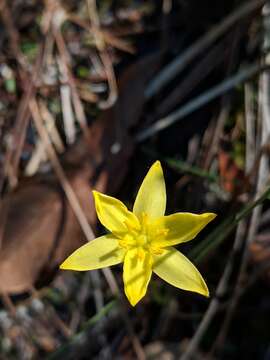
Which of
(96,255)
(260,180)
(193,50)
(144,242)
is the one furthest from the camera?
(193,50)

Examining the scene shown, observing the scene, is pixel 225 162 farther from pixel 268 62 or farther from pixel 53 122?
pixel 53 122

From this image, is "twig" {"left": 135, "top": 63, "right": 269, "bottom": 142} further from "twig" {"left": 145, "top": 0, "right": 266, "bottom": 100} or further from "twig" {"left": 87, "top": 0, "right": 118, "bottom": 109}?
"twig" {"left": 87, "top": 0, "right": 118, "bottom": 109}

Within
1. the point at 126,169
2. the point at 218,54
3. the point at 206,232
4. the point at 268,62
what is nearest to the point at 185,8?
the point at 218,54

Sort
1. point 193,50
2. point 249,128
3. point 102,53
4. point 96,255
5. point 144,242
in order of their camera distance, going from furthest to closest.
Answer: point 102,53 → point 193,50 → point 249,128 → point 144,242 → point 96,255

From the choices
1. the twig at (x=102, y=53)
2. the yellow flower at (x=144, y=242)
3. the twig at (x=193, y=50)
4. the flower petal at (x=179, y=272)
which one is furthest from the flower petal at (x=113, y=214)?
the twig at (x=102, y=53)

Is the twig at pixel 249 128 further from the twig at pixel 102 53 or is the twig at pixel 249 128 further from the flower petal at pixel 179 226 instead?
the flower petal at pixel 179 226

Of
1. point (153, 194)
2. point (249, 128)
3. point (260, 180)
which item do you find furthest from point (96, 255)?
Result: point (249, 128)

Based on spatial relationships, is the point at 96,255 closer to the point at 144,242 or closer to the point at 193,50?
the point at 144,242
